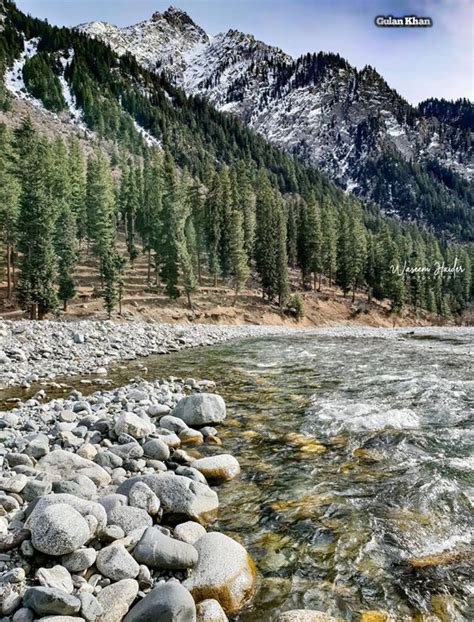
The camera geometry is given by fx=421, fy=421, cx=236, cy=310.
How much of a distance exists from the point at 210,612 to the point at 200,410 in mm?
6481

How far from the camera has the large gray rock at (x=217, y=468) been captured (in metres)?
7.70

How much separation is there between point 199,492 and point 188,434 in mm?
3379

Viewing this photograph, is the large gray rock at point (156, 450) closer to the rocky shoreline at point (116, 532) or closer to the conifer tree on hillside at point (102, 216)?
the rocky shoreline at point (116, 532)

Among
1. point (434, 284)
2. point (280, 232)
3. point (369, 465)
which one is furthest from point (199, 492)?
point (434, 284)

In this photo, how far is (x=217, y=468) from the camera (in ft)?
25.5

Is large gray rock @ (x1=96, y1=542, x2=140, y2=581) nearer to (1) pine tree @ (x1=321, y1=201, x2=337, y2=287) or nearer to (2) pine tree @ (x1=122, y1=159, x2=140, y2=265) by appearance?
(2) pine tree @ (x1=122, y1=159, x2=140, y2=265)

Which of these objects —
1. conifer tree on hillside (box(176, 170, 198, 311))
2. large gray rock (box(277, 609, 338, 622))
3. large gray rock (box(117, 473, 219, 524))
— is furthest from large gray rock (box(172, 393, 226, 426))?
conifer tree on hillside (box(176, 170, 198, 311))

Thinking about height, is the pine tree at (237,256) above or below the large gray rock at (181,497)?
above

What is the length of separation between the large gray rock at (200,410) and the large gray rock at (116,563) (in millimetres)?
5728

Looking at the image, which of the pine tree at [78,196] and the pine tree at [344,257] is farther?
the pine tree at [344,257]

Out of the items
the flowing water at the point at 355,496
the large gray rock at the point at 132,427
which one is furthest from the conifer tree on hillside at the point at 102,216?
the large gray rock at the point at 132,427

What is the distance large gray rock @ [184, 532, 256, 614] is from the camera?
15.7ft

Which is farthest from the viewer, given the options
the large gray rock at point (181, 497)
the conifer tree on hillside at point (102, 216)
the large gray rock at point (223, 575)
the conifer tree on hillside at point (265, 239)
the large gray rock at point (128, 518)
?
the conifer tree on hillside at point (265, 239)

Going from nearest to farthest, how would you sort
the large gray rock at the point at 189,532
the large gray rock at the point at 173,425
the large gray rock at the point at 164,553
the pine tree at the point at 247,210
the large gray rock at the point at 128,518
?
the large gray rock at the point at 164,553, the large gray rock at the point at 189,532, the large gray rock at the point at 128,518, the large gray rock at the point at 173,425, the pine tree at the point at 247,210
